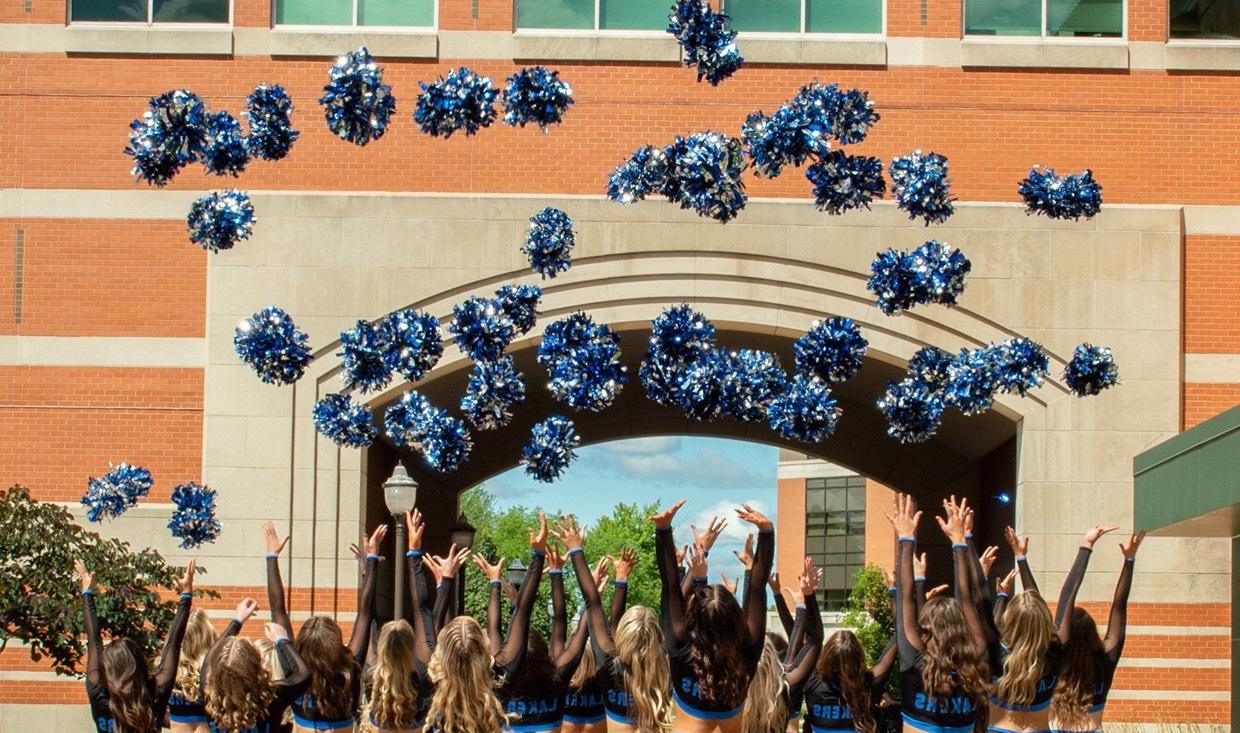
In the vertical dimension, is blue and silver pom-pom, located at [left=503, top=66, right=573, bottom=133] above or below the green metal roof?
above

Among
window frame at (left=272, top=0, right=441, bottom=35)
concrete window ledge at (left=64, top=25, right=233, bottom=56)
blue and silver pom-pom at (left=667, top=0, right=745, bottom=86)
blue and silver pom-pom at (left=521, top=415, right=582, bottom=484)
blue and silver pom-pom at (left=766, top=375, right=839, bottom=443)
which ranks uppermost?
window frame at (left=272, top=0, right=441, bottom=35)

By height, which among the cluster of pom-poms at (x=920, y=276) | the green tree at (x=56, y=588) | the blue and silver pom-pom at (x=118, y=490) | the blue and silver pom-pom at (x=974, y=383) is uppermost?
the cluster of pom-poms at (x=920, y=276)

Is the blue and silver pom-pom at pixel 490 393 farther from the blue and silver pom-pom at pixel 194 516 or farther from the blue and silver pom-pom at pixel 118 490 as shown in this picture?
the blue and silver pom-pom at pixel 118 490

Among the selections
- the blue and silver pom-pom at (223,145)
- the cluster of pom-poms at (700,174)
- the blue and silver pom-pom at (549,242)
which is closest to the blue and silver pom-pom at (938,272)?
the cluster of pom-poms at (700,174)

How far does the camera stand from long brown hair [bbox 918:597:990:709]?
836 centimetres

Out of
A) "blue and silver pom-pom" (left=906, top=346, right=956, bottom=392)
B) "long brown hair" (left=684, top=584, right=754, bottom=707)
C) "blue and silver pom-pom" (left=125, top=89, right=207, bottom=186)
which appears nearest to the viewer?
"long brown hair" (left=684, top=584, right=754, bottom=707)

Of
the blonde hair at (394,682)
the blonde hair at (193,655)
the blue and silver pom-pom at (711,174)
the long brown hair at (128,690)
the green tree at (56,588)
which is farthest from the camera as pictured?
the green tree at (56,588)

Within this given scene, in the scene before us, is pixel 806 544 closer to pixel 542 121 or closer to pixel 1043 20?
pixel 1043 20

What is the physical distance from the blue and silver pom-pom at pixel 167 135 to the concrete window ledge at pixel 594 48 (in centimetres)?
969

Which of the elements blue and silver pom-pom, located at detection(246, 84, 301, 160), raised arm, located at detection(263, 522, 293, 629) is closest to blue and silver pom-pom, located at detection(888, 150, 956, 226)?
blue and silver pom-pom, located at detection(246, 84, 301, 160)

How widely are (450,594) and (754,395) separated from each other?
104 inches

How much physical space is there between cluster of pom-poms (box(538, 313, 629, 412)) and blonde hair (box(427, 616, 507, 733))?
118 inches

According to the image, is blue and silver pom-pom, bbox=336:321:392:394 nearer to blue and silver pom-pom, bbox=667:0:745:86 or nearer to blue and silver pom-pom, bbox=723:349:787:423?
blue and silver pom-pom, bbox=723:349:787:423

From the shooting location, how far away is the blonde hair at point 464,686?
26.5 feet
